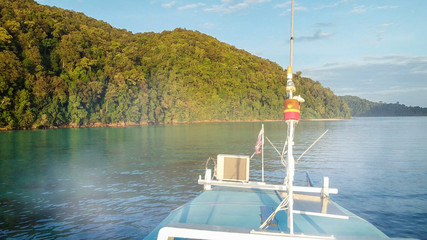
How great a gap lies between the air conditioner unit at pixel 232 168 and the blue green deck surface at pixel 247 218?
7.02 ft

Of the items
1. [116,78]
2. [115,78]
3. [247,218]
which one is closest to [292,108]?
[247,218]

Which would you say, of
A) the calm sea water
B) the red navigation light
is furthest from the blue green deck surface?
the red navigation light

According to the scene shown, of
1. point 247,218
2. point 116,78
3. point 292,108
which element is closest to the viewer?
point 292,108

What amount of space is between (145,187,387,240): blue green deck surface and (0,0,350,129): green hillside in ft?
254

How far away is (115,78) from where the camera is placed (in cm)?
10731

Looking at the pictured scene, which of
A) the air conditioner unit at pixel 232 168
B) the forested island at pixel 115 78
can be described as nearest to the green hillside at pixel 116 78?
the forested island at pixel 115 78

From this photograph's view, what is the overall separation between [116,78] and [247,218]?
105912mm

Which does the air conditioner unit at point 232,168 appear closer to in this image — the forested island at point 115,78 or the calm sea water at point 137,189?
the calm sea water at point 137,189

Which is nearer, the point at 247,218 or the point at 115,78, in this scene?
the point at 247,218

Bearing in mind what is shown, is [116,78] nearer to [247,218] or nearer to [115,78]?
[115,78]

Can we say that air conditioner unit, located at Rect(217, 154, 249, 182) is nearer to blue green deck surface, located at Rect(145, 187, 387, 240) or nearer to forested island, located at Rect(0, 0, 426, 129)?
blue green deck surface, located at Rect(145, 187, 387, 240)

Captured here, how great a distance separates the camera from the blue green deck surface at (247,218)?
23.8 feet

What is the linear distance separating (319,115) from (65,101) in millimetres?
139819

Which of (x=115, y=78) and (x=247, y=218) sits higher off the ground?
(x=115, y=78)
